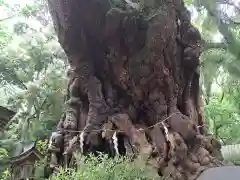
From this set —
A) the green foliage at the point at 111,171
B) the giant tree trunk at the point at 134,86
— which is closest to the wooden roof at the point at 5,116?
the giant tree trunk at the point at 134,86

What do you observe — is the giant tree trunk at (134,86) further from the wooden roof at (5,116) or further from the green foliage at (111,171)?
the wooden roof at (5,116)

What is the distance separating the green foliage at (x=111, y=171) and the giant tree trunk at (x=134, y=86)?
0.31m

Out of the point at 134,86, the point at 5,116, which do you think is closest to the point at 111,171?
the point at 134,86

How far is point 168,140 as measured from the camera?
2668mm

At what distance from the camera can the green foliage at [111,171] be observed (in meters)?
2.08

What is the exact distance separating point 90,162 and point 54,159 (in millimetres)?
690

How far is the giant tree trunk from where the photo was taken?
271 centimetres

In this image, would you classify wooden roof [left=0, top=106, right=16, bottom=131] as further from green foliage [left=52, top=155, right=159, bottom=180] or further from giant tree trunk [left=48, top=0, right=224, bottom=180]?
green foliage [left=52, top=155, right=159, bottom=180]

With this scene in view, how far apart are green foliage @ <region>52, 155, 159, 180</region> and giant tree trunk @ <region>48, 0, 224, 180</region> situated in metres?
0.31

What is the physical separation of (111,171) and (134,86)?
97 centimetres

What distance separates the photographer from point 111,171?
213 centimetres

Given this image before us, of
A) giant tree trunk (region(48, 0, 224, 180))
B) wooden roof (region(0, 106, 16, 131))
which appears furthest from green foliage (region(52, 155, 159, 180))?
wooden roof (region(0, 106, 16, 131))

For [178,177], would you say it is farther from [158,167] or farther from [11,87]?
[11,87]

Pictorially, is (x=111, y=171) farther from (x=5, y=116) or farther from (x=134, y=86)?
(x=5, y=116)
